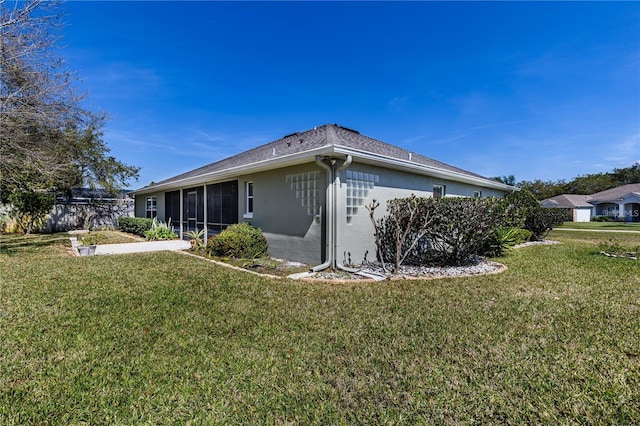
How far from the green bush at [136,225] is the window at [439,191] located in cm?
1470

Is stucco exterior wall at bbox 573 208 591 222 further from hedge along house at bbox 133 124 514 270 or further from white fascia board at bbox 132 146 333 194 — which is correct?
white fascia board at bbox 132 146 333 194

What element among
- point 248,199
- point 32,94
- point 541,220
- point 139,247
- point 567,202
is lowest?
point 139,247

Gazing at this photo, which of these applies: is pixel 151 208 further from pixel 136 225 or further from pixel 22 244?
pixel 22 244

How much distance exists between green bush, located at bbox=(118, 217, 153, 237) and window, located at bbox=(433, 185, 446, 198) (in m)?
14.7

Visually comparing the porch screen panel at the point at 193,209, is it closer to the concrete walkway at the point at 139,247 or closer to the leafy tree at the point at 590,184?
the concrete walkway at the point at 139,247

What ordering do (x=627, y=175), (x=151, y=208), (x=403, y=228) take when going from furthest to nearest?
(x=627, y=175), (x=151, y=208), (x=403, y=228)

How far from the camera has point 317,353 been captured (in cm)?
312

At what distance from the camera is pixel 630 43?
9344 mm

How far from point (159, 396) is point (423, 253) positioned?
26.0 ft

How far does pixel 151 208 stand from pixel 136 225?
3.14 metres

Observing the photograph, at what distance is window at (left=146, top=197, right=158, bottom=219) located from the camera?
18913 mm

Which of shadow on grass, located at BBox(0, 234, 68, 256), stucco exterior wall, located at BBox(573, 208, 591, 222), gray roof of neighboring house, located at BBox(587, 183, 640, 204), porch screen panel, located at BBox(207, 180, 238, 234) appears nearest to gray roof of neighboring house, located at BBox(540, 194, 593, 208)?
stucco exterior wall, located at BBox(573, 208, 591, 222)

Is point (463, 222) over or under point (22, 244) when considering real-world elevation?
over

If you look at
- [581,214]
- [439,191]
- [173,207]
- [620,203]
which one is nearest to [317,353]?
[439,191]
